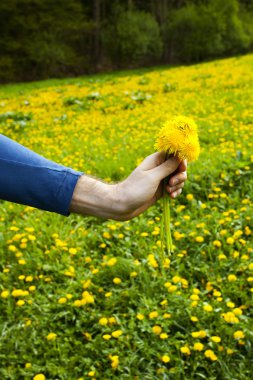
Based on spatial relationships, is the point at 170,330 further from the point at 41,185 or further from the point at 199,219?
the point at 41,185

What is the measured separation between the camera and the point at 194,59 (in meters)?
28.2

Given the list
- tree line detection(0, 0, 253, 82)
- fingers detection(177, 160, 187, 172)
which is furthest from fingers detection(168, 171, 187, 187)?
tree line detection(0, 0, 253, 82)

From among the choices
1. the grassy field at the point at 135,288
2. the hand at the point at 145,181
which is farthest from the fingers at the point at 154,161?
the grassy field at the point at 135,288

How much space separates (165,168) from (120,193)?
15 centimetres

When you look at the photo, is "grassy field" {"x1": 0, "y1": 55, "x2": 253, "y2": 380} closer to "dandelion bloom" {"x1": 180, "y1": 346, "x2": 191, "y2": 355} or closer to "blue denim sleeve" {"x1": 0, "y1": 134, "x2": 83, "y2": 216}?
"dandelion bloom" {"x1": 180, "y1": 346, "x2": 191, "y2": 355}

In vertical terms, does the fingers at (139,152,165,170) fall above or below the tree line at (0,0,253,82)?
above

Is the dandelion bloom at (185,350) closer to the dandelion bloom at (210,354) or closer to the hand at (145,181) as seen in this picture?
the dandelion bloom at (210,354)

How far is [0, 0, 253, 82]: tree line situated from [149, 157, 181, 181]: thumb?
25.1 m

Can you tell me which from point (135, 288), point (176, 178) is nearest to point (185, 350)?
point (135, 288)

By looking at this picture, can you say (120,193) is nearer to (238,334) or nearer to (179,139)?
(179,139)

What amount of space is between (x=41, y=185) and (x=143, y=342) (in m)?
1.52

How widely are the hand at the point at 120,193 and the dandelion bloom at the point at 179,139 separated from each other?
0.13 feet

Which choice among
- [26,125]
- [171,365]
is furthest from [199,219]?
[26,125]

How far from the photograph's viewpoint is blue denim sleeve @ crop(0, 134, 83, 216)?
1.21 m
